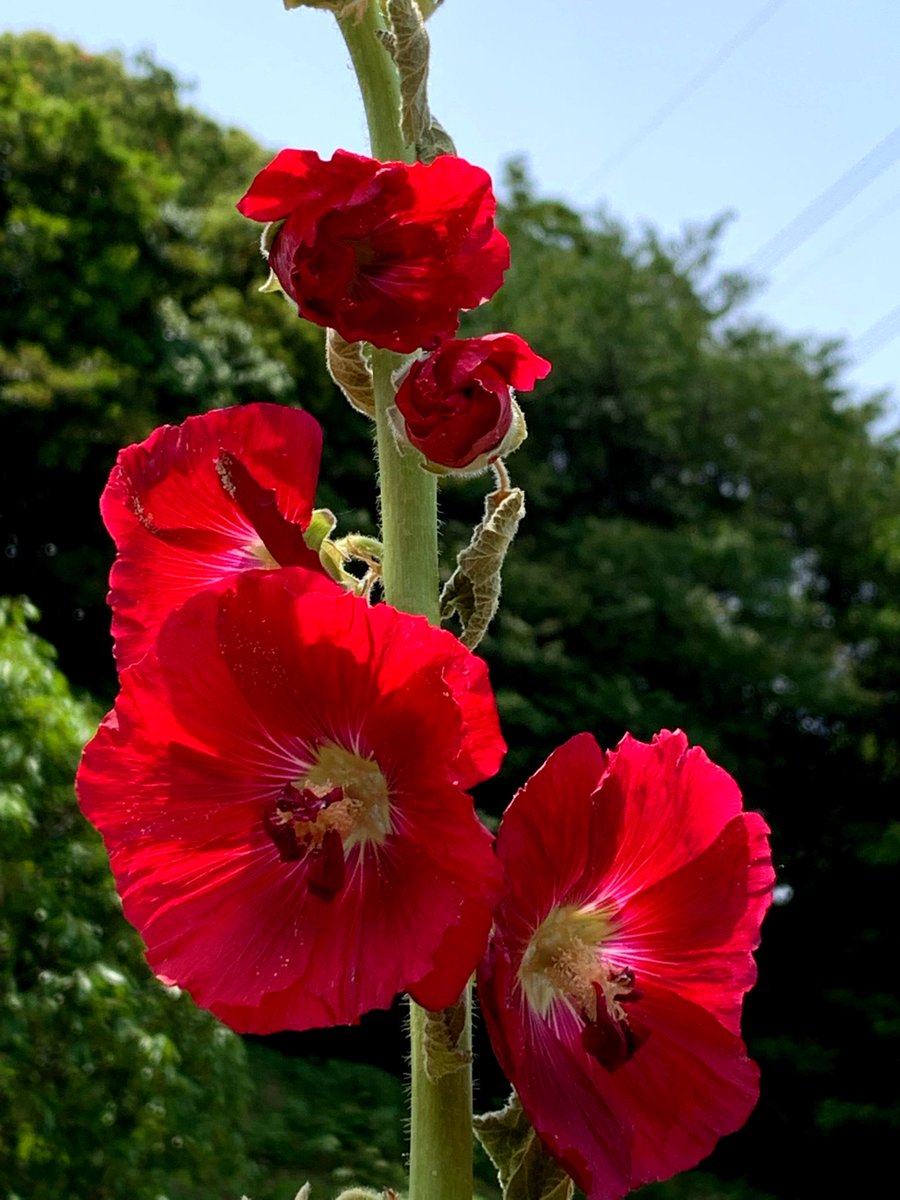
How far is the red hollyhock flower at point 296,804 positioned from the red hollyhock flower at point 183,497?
6.0 inches

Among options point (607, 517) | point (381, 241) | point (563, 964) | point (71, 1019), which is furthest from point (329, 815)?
point (607, 517)

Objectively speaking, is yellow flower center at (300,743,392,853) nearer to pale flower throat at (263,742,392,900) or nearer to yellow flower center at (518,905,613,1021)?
pale flower throat at (263,742,392,900)

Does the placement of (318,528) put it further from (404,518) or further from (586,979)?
(586,979)

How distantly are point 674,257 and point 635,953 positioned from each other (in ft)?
41.9

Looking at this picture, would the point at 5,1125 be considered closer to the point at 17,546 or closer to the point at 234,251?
the point at 17,546

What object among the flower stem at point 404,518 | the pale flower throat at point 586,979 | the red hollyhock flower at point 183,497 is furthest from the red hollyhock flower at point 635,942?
the red hollyhock flower at point 183,497

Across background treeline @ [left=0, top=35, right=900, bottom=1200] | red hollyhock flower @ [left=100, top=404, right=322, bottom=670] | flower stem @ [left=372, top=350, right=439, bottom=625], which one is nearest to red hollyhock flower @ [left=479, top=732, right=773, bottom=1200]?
flower stem @ [left=372, top=350, right=439, bottom=625]

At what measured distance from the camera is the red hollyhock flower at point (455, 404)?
888 millimetres

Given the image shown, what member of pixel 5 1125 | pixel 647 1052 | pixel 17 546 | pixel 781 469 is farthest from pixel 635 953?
pixel 781 469

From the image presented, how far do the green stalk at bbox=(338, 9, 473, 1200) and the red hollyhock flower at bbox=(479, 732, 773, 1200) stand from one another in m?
0.07

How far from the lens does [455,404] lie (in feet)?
2.91

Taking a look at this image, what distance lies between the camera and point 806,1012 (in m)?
10.0

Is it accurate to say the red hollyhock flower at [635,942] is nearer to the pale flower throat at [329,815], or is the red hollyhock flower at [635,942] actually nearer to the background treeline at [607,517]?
the pale flower throat at [329,815]

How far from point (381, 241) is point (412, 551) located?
0.70 ft
